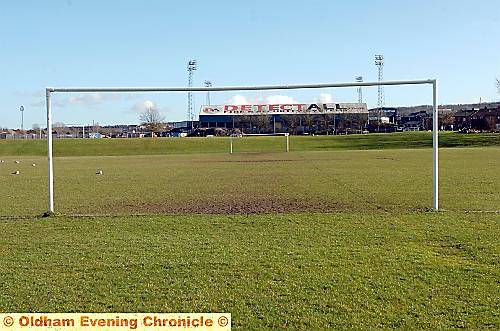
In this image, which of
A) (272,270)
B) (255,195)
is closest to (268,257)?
(272,270)

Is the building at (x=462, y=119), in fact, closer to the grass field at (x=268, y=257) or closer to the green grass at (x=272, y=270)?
the grass field at (x=268, y=257)

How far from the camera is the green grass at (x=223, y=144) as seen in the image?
6216 cm

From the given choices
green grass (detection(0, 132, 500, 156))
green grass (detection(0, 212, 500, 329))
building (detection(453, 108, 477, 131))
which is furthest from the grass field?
building (detection(453, 108, 477, 131))

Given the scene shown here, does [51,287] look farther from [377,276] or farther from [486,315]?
[486,315]

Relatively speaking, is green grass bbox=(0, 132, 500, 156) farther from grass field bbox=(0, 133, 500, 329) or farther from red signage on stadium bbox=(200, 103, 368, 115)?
grass field bbox=(0, 133, 500, 329)

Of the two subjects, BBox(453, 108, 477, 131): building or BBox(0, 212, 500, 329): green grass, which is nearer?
BBox(0, 212, 500, 329): green grass

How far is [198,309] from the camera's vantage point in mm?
5117

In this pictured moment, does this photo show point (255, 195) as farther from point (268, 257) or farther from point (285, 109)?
point (285, 109)

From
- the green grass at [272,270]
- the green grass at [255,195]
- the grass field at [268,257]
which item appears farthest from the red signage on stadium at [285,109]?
the green grass at [272,270]

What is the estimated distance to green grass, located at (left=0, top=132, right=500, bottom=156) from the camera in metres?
62.2

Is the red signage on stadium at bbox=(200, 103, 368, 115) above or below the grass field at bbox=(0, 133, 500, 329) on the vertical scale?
above

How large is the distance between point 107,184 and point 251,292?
1481 centimetres

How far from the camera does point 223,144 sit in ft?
211

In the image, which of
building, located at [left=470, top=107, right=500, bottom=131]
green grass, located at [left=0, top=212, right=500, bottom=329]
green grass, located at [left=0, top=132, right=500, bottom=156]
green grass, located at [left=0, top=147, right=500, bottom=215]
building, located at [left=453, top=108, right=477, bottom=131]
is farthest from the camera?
building, located at [left=453, top=108, right=477, bottom=131]
